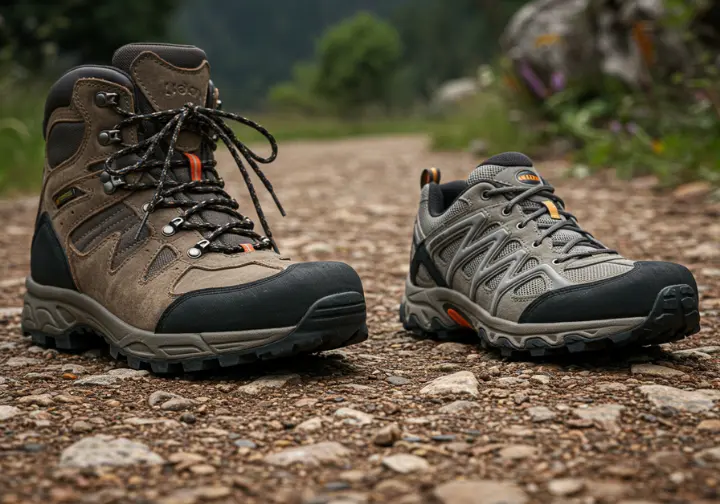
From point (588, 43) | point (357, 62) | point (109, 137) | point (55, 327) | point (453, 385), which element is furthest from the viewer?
point (357, 62)

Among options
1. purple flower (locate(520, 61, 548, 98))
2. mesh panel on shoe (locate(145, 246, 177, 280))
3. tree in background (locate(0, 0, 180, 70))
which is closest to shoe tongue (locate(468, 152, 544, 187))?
mesh panel on shoe (locate(145, 246, 177, 280))

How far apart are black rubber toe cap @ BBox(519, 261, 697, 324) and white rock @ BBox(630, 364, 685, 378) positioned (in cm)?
13

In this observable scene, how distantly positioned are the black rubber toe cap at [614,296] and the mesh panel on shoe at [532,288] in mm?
27

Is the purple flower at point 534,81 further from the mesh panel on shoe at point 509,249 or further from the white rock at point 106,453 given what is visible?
the white rock at point 106,453

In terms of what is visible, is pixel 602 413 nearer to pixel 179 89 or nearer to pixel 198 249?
pixel 198 249

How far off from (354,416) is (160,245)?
2.25 ft

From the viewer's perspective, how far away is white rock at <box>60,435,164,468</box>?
1.32 metres

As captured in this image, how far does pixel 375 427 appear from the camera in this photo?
1.52 m

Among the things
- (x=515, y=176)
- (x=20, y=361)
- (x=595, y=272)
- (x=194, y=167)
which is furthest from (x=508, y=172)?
(x=20, y=361)

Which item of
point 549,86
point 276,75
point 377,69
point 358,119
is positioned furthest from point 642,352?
point 276,75

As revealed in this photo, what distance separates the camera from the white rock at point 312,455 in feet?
4.42

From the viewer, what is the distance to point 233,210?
2.06m

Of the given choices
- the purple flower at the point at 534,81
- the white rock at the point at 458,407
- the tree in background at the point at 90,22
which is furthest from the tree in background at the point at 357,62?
the white rock at the point at 458,407

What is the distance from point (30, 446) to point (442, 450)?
709mm
